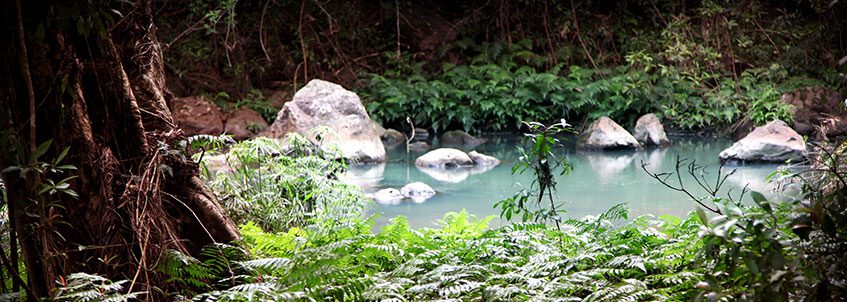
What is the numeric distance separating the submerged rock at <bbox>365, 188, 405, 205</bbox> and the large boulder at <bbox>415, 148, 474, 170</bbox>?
191 centimetres

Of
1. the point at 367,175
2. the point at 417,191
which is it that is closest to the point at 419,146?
the point at 367,175

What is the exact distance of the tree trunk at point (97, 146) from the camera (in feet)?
7.25

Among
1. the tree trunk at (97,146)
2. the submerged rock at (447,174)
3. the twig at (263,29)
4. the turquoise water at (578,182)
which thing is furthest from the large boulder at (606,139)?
the tree trunk at (97,146)

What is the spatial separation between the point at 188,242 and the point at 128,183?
13.5 inches

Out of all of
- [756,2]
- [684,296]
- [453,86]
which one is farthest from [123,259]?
[756,2]

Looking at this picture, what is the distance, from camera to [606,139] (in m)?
11.0

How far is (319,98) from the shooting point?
10383 millimetres

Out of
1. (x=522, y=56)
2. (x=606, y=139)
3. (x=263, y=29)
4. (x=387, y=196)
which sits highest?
(x=263, y=29)

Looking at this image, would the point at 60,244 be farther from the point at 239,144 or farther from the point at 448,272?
the point at 239,144

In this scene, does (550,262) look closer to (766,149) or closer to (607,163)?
(607,163)

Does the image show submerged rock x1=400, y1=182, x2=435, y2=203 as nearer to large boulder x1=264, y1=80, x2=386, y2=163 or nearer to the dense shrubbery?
large boulder x1=264, y1=80, x2=386, y2=163

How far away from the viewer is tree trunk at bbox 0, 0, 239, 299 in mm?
2209

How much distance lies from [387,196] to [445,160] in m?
2.23

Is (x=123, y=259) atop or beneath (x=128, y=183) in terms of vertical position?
beneath
